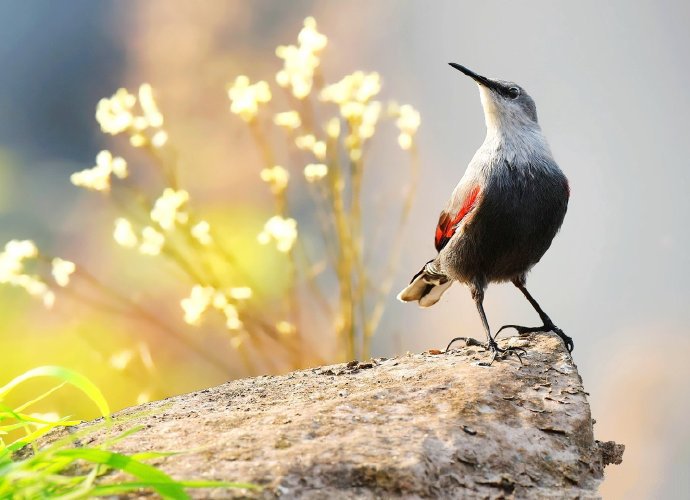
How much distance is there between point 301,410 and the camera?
2186mm

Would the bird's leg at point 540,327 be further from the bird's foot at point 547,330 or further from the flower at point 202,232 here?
the flower at point 202,232

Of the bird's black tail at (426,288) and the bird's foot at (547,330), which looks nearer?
the bird's foot at (547,330)

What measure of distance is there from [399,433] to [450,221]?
1.19 metres

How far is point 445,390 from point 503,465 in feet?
1.12

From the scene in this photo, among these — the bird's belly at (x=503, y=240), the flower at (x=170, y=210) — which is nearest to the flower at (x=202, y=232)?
the flower at (x=170, y=210)

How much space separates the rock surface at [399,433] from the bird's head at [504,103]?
0.91m

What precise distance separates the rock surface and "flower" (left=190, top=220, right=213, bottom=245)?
1.17 m

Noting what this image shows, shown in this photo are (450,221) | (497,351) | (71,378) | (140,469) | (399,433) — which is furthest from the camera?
(450,221)

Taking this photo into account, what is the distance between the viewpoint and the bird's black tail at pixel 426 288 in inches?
131

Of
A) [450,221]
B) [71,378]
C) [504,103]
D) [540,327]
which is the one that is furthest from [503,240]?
[71,378]

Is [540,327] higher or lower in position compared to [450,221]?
lower

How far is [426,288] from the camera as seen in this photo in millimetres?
3434

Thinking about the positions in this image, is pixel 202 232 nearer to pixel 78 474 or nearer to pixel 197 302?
pixel 197 302

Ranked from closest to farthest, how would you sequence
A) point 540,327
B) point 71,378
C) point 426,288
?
point 71,378, point 540,327, point 426,288
